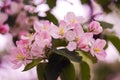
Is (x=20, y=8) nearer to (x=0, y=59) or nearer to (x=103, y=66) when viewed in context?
(x=0, y=59)

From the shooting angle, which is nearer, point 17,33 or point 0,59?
point 17,33

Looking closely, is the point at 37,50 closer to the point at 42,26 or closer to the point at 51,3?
the point at 42,26

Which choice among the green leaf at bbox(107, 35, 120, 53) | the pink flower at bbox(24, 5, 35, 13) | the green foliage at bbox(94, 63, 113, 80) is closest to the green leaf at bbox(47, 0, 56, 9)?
the pink flower at bbox(24, 5, 35, 13)

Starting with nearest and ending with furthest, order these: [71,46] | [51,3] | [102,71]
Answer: [71,46]
[51,3]
[102,71]

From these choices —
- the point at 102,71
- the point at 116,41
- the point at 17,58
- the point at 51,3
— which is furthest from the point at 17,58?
the point at 102,71

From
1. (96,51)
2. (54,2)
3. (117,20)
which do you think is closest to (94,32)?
(96,51)

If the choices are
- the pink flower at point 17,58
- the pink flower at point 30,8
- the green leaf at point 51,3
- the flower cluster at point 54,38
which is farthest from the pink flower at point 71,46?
the pink flower at point 30,8

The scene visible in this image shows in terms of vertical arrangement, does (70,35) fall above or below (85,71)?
above

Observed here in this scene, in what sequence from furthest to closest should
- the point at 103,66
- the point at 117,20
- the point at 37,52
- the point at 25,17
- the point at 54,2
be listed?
the point at 103,66
the point at 117,20
the point at 25,17
the point at 54,2
the point at 37,52
